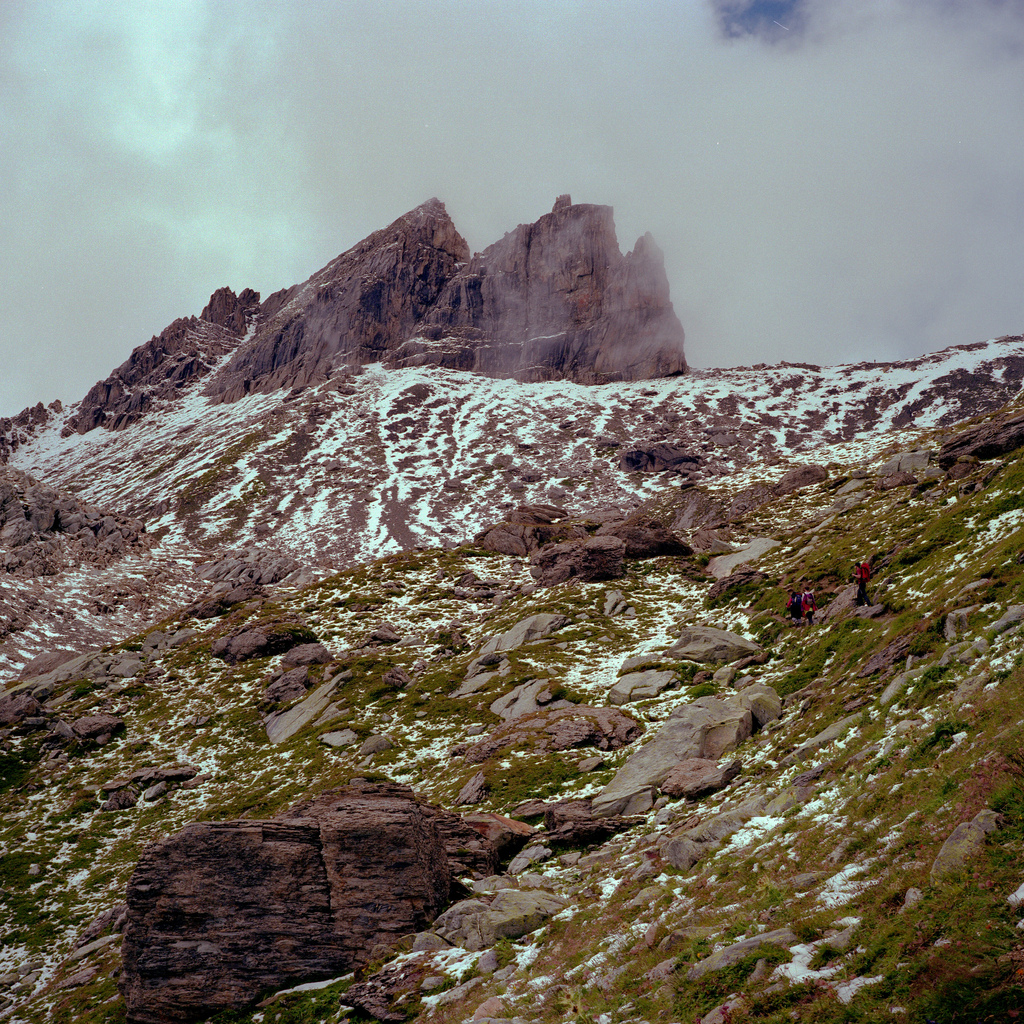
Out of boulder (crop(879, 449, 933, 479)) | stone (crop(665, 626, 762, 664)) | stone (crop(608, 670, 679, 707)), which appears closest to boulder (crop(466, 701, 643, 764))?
stone (crop(608, 670, 679, 707))

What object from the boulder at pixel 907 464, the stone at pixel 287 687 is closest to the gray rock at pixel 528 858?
the stone at pixel 287 687

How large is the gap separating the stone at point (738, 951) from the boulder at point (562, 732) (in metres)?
17.3

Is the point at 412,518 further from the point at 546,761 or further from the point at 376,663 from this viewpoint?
the point at 546,761

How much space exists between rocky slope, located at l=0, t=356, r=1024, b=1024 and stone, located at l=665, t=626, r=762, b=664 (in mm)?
167

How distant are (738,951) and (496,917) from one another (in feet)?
24.4

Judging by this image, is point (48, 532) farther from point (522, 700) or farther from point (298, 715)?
point (522, 700)

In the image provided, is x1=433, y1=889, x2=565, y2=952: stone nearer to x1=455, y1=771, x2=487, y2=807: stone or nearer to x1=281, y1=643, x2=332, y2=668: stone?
x1=455, y1=771, x2=487, y2=807: stone

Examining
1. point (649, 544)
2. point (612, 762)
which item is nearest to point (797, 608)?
point (612, 762)

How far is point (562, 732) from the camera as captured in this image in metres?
28.5

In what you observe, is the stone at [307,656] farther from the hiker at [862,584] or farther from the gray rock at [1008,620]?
the gray rock at [1008,620]

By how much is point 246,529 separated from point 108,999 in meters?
147

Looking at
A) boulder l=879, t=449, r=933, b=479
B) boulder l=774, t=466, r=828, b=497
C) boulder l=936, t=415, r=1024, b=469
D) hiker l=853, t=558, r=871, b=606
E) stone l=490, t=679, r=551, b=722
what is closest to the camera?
hiker l=853, t=558, r=871, b=606

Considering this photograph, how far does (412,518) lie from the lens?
156 m

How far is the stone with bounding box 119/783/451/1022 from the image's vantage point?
1672cm
